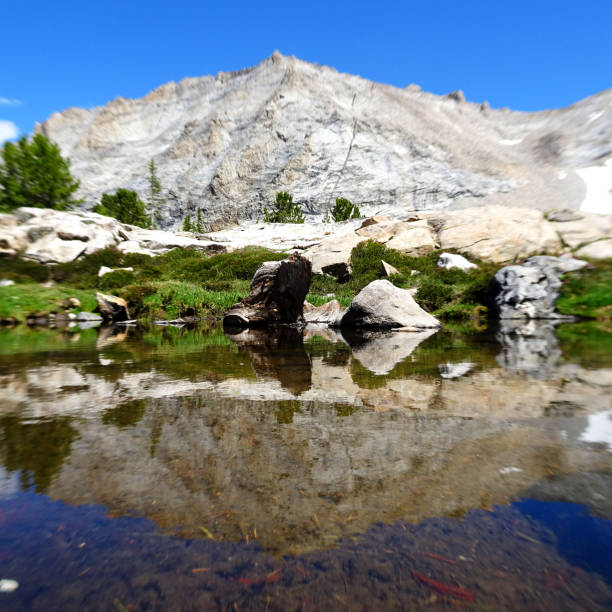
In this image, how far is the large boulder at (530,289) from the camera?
50.0ft

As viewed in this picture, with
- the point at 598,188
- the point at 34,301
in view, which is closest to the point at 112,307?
the point at 34,301

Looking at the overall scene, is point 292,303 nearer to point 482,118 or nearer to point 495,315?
point 495,315

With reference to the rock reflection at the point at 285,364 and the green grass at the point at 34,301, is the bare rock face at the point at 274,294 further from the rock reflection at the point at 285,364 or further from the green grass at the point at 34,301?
the green grass at the point at 34,301

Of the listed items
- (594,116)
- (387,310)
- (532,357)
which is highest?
(594,116)

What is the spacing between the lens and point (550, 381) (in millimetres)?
3938

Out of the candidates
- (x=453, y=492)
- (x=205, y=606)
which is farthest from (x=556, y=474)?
(x=205, y=606)

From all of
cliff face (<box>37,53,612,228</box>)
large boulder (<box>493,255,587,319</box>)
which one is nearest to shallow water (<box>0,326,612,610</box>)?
large boulder (<box>493,255,587,319</box>)

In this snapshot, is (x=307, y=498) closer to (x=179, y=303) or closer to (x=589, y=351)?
(x=589, y=351)

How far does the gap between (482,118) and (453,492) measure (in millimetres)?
136070

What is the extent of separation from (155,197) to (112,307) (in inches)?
2698

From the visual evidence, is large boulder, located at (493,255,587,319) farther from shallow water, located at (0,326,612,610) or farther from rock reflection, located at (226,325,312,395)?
shallow water, located at (0,326,612,610)

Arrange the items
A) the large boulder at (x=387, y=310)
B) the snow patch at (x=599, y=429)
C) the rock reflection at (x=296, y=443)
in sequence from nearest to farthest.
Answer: the rock reflection at (x=296, y=443)
the snow patch at (x=599, y=429)
the large boulder at (x=387, y=310)

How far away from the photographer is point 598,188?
7556 cm

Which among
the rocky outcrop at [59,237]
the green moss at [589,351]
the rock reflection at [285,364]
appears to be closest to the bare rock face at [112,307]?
the rock reflection at [285,364]
